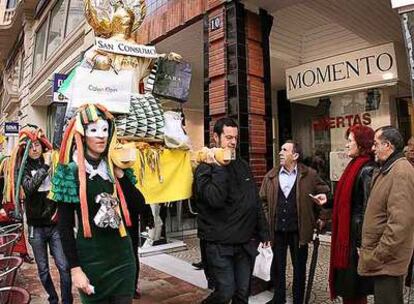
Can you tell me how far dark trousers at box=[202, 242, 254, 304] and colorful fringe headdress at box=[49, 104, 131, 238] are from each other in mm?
887

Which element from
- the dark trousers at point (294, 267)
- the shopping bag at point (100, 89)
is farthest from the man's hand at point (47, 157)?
the dark trousers at point (294, 267)

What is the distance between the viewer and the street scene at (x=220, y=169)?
2.21m

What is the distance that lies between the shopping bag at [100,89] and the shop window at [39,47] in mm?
11853

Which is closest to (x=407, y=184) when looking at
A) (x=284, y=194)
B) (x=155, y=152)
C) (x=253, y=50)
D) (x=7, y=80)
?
(x=284, y=194)

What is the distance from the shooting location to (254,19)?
176 inches

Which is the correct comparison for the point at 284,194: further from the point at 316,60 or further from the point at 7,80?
the point at 7,80

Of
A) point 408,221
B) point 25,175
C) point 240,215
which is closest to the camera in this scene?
point 408,221

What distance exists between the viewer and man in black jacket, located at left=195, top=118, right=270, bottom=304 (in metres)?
2.83

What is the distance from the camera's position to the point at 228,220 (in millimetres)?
2879

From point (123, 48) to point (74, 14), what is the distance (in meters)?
8.21

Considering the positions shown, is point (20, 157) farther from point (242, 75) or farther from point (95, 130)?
point (242, 75)

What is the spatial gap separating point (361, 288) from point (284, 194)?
109cm

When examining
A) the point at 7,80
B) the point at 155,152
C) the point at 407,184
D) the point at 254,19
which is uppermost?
the point at 7,80

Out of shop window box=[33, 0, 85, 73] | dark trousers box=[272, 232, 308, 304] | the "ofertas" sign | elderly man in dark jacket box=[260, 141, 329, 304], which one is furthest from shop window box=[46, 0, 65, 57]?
dark trousers box=[272, 232, 308, 304]
